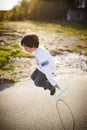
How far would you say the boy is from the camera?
375 centimetres

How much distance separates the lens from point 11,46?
955cm

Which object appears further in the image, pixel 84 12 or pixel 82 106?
pixel 84 12

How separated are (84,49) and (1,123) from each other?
605 centimetres

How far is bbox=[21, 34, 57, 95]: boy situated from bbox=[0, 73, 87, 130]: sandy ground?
13.7 inches

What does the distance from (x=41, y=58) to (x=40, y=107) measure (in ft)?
3.01

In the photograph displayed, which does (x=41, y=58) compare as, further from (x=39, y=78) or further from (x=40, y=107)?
(x=40, y=107)

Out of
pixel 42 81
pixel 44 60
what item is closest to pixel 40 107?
pixel 42 81

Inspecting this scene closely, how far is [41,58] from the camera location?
147 inches

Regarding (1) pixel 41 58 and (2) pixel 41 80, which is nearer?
(1) pixel 41 58

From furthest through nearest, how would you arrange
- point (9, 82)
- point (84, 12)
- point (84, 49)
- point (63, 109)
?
point (84, 12) → point (84, 49) → point (9, 82) → point (63, 109)

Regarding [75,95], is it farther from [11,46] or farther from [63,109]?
[11,46]

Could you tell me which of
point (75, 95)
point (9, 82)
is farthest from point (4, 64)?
point (75, 95)

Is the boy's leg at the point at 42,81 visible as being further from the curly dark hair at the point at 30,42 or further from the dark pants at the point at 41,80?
the curly dark hair at the point at 30,42

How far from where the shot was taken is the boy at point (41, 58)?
3.75 m
